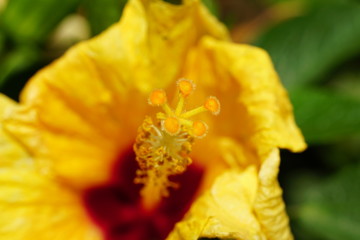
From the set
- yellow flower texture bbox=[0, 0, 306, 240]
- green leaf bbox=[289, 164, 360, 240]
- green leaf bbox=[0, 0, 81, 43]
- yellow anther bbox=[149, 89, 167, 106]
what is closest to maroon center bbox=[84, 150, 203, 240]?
yellow flower texture bbox=[0, 0, 306, 240]

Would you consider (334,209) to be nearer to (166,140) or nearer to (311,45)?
(311,45)

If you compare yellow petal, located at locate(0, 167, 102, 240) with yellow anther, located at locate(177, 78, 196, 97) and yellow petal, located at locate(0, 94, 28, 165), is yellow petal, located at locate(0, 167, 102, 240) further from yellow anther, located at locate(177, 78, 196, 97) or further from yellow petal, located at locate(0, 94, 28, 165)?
yellow anther, located at locate(177, 78, 196, 97)

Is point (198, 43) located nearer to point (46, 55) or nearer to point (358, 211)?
point (46, 55)

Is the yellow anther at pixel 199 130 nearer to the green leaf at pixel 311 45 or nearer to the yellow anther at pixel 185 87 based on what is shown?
the yellow anther at pixel 185 87

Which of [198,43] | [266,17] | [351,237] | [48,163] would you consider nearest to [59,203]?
[48,163]

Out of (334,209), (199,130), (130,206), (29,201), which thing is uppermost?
(199,130)

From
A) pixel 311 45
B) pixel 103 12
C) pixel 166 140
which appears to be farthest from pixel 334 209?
pixel 103 12
